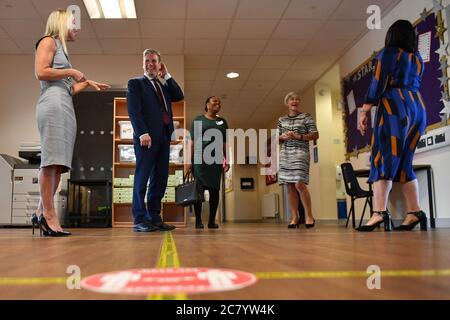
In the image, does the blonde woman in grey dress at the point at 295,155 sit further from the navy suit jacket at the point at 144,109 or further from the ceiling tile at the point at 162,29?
the ceiling tile at the point at 162,29

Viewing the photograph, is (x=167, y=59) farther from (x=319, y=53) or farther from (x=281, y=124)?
(x=281, y=124)

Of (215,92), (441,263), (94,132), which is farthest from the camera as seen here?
(215,92)

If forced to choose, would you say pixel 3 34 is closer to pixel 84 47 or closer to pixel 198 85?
pixel 84 47

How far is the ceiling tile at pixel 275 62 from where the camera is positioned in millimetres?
6477

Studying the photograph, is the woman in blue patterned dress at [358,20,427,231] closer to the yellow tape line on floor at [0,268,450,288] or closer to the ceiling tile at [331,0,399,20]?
the yellow tape line on floor at [0,268,450,288]

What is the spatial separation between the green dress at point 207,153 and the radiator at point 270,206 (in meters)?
6.61

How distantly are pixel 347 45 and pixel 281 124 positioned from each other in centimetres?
277

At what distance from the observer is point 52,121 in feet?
7.35

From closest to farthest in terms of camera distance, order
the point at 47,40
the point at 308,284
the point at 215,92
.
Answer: the point at 308,284 < the point at 47,40 < the point at 215,92

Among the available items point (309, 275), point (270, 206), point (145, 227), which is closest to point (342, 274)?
point (309, 275)

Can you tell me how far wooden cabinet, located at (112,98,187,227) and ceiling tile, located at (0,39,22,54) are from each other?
1.54 m
